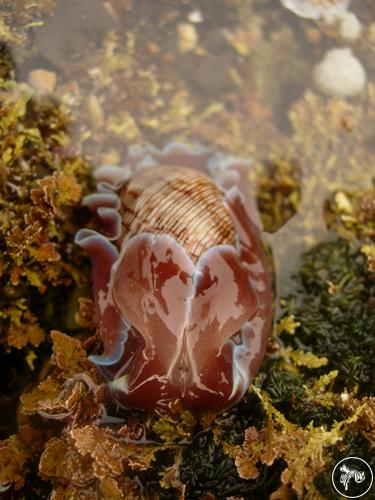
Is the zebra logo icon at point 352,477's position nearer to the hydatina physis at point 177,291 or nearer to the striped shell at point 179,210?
the hydatina physis at point 177,291

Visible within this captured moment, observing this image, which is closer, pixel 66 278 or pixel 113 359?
pixel 113 359

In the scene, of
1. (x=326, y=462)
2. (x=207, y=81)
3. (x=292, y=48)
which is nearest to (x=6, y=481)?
(x=326, y=462)

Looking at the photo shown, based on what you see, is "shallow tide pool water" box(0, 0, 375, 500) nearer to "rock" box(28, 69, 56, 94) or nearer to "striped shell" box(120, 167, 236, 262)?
"rock" box(28, 69, 56, 94)

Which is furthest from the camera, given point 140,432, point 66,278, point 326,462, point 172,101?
point 172,101

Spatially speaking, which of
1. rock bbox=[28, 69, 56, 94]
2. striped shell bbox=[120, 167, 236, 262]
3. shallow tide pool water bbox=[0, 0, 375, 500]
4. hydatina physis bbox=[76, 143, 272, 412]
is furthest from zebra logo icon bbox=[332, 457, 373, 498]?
rock bbox=[28, 69, 56, 94]

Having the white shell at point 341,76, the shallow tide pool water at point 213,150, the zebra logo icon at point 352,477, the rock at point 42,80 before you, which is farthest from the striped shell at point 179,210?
the white shell at point 341,76

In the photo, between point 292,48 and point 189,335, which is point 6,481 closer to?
point 189,335
